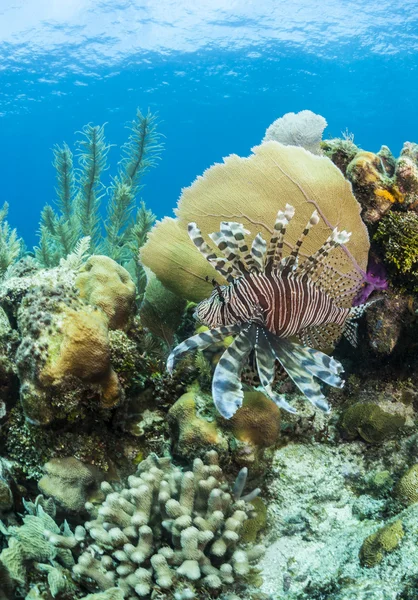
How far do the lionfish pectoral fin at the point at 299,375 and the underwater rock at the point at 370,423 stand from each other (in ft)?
3.16

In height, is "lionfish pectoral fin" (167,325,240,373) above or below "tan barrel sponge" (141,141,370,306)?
below

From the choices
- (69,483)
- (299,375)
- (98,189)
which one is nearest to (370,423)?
(299,375)

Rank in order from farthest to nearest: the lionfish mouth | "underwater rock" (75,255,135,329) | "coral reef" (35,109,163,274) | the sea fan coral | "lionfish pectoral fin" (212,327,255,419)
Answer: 1. "coral reef" (35,109,163,274)
2. "underwater rock" (75,255,135,329)
3. the sea fan coral
4. the lionfish mouth
5. "lionfish pectoral fin" (212,327,255,419)

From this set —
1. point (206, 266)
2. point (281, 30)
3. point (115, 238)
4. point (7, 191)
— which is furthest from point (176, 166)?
point (206, 266)

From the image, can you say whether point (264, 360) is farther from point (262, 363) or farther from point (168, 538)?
point (168, 538)

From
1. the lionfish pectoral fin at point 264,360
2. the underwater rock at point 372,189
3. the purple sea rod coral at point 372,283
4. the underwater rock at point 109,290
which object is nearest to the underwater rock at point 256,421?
the lionfish pectoral fin at point 264,360

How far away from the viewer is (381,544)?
2188 millimetres

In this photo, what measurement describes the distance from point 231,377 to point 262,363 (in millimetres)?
327

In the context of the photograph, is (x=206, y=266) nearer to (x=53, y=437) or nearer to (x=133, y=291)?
(x=133, y=291)

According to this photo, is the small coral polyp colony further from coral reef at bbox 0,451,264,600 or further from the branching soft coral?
the branching soft coral

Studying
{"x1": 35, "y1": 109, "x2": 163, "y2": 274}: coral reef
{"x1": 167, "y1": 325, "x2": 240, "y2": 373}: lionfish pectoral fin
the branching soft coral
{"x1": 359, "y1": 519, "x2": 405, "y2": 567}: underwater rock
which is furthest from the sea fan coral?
{"x1": 35, "y1": 109, "x2": 163, "y2": 274}: coral reef

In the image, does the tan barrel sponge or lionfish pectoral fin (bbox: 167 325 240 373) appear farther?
the tan barrel sponge

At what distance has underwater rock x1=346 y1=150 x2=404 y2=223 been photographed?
3990mm

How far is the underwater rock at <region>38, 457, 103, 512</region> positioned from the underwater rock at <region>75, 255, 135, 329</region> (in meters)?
1.05
